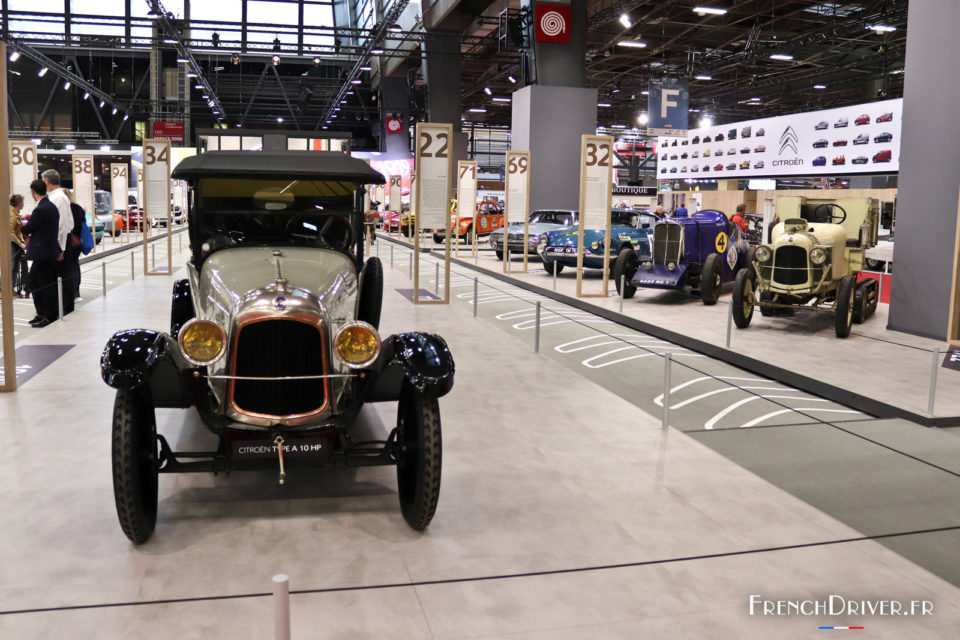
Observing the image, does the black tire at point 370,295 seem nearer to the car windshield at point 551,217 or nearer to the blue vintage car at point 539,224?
the blue vintage car at point 539,224

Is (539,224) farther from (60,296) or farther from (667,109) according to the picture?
(60,296)

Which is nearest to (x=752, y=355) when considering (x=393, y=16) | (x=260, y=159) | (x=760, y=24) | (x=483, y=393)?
(x=483, y=393)

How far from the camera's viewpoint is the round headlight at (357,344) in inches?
144

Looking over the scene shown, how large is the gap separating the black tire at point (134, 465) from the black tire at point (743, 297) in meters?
7.08

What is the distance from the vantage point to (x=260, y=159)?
482cm

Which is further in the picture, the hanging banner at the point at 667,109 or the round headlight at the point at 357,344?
the hanging banner at the point at 667,109

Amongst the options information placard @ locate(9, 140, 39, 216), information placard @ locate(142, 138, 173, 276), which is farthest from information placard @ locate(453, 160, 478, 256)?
information placard @ locate(9, 140, 39, 216)

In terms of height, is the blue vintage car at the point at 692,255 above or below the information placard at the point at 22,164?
below

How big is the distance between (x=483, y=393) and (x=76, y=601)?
11.8 ft

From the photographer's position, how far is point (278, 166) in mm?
4770

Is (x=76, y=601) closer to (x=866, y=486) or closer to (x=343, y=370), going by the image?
(x=343, y=370)

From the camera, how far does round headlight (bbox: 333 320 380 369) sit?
3.67 metres

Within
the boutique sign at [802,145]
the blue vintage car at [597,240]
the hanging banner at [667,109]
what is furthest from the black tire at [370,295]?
the hanging banner at [667,109]

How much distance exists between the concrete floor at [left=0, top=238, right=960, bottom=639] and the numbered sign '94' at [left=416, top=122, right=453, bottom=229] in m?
5.57
